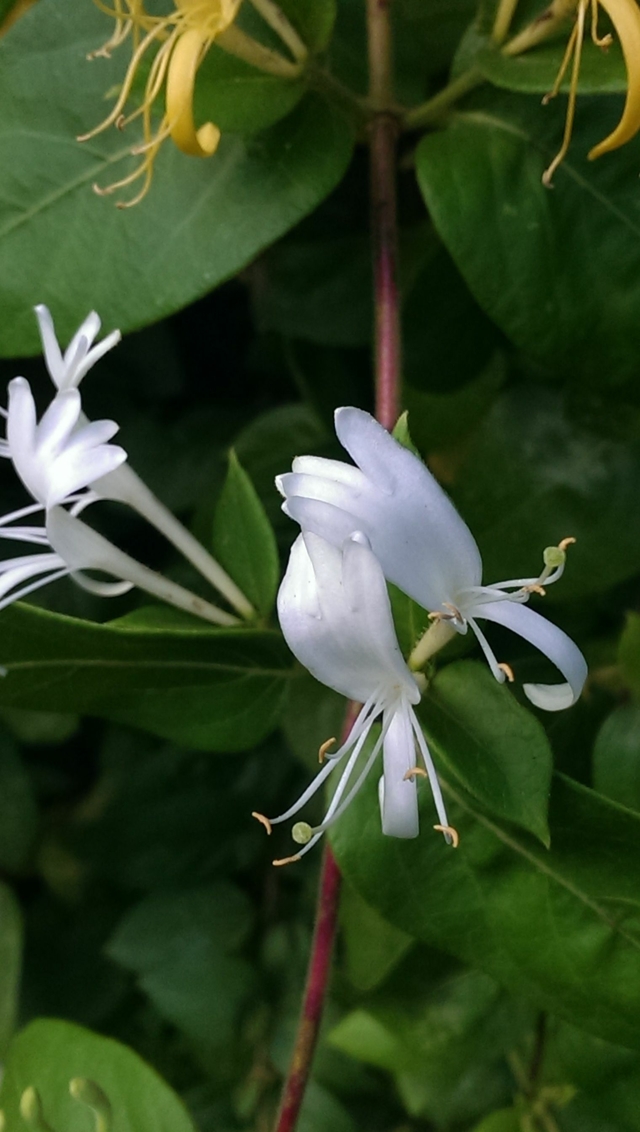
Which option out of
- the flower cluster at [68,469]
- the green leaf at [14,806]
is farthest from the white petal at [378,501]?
the green leaf at [14,806]

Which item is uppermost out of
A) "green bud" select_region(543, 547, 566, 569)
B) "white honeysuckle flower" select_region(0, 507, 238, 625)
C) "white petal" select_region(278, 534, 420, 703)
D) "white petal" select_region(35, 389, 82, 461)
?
"white petal" select_region(35, 389, 82, 461)

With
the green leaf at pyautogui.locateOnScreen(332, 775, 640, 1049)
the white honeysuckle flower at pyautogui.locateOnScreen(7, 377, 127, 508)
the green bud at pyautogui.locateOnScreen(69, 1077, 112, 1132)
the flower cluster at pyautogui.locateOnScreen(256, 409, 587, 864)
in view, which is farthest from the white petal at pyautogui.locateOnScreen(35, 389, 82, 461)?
the green bud at pyautogui.locateOnScreen(69, 1077, 112, 1132)

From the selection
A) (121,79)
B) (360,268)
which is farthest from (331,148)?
(360,268)

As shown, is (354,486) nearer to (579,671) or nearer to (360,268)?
(579,671)

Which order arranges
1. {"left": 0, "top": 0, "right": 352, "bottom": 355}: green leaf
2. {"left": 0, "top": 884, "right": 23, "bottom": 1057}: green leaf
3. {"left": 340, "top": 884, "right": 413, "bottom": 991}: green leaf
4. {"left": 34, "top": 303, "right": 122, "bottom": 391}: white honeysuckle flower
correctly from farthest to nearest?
{"left": 0, "top": 884, "right": 23, "bottom": 1057}: green leaf
{"left": 340, "top": 884, "right": 413, "bottom": 991}: green leaf
{"left": 0, "top": 0, "right": 352, "bottom": 355}: green leaf
{"left": 34, "top": 303, "right": 122, "bottom": 391}: white honeysuckle flower

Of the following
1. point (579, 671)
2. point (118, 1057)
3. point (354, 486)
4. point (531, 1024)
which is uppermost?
point (354, 486)

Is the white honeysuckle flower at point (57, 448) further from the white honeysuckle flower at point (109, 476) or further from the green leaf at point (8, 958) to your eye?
the green leaf at point (8, 958)

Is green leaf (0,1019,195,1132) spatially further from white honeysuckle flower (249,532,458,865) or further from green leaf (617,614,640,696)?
green leaf (617,614,640,696)
